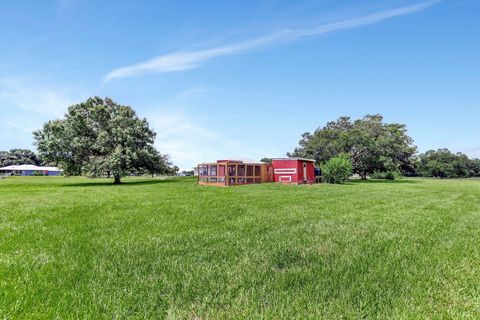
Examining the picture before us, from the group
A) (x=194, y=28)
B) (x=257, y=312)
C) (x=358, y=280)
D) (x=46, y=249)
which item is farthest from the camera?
(x=194, y=28)

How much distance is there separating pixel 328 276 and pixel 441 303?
4.04 ft

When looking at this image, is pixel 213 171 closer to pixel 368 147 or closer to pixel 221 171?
pixel 221 171

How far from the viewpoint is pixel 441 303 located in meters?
3.11

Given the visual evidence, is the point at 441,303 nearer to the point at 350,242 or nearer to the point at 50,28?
the point at 350,242

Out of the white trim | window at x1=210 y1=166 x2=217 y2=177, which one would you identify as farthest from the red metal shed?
window at x1=210 y1=166 x2=217 y2=177

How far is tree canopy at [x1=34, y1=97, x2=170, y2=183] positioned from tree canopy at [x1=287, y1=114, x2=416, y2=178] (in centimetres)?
2693

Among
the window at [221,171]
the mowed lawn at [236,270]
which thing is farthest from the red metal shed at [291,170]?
the mowed lawn at [236,270]

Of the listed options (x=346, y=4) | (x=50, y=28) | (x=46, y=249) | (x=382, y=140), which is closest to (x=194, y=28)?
(x=50, y=28)

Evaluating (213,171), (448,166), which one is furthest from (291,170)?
(448,166)

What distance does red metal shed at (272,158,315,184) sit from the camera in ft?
101

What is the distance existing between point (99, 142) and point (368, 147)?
134 feet

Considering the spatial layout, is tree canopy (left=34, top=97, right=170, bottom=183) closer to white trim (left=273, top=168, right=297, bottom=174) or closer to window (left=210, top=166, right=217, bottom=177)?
window (left=210, top=166, right=217, bottom=177)

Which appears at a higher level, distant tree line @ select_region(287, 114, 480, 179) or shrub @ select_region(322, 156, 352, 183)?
distant tree line @ select_region(287, 114, 480, 179)

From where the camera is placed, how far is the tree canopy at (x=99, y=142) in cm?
3056
